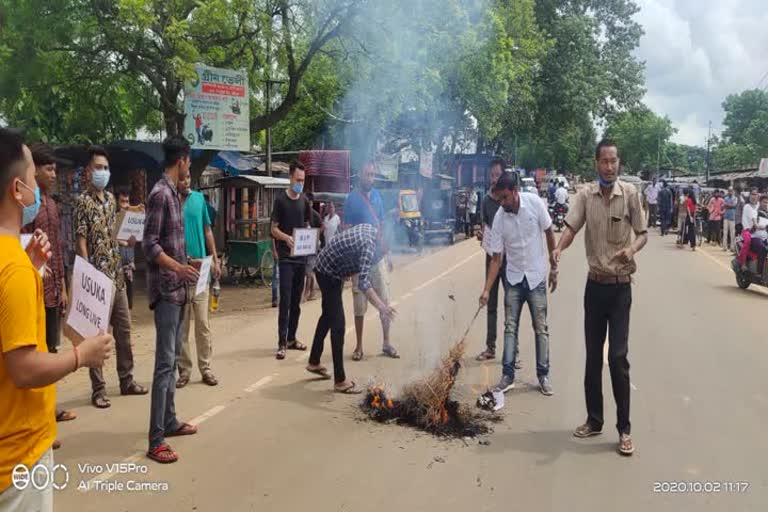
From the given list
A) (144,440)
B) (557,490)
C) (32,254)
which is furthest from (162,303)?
(557,490)

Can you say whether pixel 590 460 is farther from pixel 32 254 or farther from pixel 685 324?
pixel 685 324

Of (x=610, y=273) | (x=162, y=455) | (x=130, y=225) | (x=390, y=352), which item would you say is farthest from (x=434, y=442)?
(x=130, y=225)

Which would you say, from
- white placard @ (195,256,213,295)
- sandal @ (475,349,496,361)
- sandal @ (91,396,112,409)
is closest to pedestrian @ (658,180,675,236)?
sandal @ (475,349,496,361)

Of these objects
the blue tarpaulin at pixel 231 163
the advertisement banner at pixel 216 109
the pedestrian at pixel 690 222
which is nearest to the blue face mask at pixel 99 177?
the advertisement banner at pixel 216 109

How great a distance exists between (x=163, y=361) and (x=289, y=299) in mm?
2665

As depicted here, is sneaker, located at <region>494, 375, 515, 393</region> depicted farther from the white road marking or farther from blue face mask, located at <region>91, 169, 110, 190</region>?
blue face mask, located at <region>91, 169, 110, 190</region>

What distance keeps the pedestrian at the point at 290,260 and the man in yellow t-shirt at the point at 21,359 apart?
4.54 m

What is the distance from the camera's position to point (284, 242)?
6645 millimetres

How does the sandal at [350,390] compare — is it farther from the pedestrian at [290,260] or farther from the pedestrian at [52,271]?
the pedestrian at [52,271]

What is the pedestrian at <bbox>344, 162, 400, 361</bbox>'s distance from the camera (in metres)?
6.18

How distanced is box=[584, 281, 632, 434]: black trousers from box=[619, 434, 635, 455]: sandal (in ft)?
0.13

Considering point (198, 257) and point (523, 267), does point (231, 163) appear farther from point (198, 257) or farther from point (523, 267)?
point (523, 267)

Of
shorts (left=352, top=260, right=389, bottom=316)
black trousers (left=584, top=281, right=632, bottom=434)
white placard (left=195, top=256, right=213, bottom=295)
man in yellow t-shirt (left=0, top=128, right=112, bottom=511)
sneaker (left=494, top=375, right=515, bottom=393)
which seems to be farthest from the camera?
shorts (left=352, top=260, right=389, bottom=316)

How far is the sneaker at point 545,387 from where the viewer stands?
528cm
